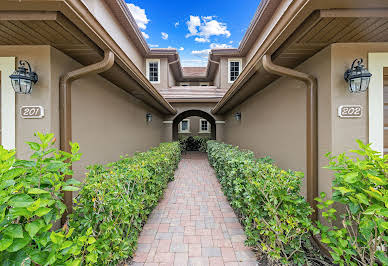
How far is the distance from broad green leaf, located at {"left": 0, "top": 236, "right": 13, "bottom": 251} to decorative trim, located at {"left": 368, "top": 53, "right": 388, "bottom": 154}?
3898mm

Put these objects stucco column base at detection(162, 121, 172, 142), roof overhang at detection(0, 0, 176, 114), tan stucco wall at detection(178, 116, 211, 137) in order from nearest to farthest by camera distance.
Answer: roof overhang at detection(0, 0, 176, 114) → stucco column base at detection(162, 121, 172, 142) → tan stucco wall at detection(178, 116, 211, 137)

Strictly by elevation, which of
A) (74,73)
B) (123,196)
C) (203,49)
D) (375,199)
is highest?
(203,49)

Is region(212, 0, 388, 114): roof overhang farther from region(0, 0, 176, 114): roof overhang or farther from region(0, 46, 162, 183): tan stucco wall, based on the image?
region(0, 46, 162, 183): tan stucco wall

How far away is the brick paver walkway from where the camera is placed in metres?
2.36

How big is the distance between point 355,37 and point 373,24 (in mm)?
253

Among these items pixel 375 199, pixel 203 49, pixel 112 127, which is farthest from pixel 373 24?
pixel 203 49

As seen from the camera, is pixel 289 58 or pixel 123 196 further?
pixel 289 58

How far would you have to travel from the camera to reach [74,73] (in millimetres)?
2574

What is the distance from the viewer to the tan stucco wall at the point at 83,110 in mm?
2402

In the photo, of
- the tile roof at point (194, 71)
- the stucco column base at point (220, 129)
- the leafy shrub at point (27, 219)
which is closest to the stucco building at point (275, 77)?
the leafy shrub at point (27, 219)

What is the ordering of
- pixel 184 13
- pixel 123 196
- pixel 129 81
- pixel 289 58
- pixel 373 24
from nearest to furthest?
pixel 373 24, pixel 123 196, pixel 289 58, pixel 129 81, pixel 184 13

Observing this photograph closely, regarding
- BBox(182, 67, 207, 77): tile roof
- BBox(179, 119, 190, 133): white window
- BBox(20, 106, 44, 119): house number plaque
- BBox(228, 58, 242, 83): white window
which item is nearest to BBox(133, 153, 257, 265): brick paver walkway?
BBox(20, 106, 44, 119): house number plaque

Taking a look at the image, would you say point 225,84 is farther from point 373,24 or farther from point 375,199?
point 375,199

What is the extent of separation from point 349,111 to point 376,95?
16.9 inches
